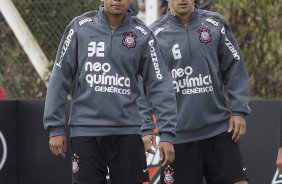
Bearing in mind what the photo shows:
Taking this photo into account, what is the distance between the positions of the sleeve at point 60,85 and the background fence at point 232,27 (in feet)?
15.7

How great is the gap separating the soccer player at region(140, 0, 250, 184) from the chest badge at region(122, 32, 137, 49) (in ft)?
2.39

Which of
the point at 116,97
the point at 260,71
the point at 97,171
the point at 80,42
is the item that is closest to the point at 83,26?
the point at 80,42

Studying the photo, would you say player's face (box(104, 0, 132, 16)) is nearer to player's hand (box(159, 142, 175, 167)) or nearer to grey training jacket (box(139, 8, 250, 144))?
grey training jacket (box(139, 8, 250, 144))

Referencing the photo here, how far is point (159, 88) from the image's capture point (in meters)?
6.98

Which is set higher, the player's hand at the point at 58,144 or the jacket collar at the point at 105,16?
the jacket collar at the point at 105,16

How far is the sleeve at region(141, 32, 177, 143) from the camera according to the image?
691 centimetres

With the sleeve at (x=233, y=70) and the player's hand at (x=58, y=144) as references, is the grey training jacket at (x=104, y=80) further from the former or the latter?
the sleeve at (x=233, y=70)

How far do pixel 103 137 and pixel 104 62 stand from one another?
1.67ft

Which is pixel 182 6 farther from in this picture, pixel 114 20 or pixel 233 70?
pixel 114 20

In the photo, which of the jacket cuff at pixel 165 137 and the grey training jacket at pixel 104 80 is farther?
the jacket cuff at pixel 165 137

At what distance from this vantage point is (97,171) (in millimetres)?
6734

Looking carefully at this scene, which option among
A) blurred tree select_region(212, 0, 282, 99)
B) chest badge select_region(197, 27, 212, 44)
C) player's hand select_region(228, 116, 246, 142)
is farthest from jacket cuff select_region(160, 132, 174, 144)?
blurred tree select_region(212, 0, 282, 99)

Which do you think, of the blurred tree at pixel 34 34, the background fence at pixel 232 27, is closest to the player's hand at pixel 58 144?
the background fence at pixel 232 27

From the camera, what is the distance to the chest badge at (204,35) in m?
7.58
